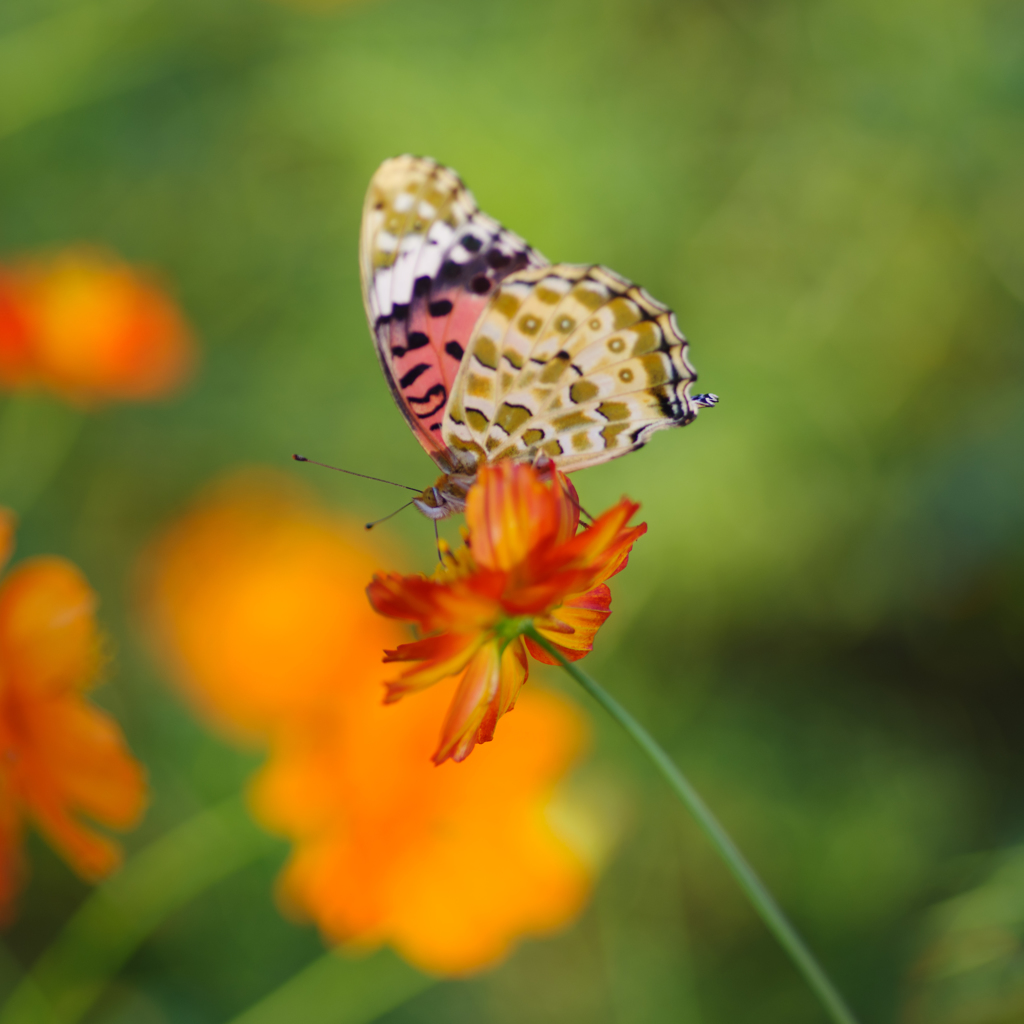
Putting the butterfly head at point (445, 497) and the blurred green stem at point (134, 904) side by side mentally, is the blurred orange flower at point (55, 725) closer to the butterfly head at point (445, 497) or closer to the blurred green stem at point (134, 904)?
the butterfly head at point (445, 497)

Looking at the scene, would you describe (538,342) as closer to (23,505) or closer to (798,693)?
(798,693)

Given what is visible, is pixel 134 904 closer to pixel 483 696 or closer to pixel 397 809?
pixel 397 809

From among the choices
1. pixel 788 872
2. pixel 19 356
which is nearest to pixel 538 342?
pixel 19 356

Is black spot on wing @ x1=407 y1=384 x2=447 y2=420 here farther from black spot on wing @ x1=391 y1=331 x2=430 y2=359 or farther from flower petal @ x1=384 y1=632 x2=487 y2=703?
flower petal @ x1=384 y1=632 x2=487 y2=703

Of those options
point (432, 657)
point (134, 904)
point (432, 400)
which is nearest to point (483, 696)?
point (432, 657)

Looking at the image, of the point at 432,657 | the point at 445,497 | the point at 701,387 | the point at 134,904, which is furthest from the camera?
the point at 701,387

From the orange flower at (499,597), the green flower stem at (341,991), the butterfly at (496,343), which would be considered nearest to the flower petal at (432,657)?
the orange flower at (499,597)
